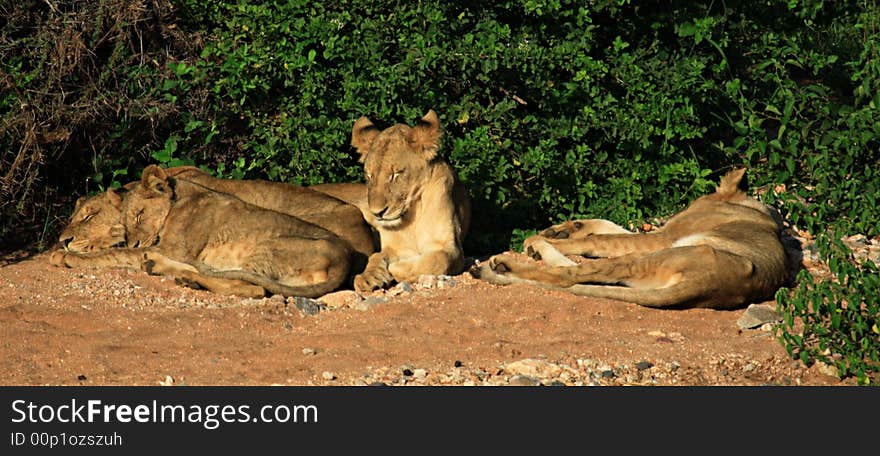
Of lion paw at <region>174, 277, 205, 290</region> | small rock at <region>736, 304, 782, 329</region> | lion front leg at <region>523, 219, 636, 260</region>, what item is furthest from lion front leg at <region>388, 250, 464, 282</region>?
small rock at <region>736, 304, 782, 329</region>

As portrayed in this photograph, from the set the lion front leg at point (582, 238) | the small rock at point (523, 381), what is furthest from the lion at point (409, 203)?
the small rock at point (523, 381)

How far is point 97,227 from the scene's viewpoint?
987cm

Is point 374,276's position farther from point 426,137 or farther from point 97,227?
point 97,227

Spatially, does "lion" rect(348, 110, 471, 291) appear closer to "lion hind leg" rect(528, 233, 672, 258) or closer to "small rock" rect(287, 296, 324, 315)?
"small rock" rect(287, 296, 324, 315)

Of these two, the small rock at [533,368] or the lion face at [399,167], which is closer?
the small rock at [533,368]

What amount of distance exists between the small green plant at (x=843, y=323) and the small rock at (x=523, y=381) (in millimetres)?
1358

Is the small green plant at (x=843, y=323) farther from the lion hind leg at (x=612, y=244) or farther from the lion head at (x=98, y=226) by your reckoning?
the lion head at (x=98, y=226)

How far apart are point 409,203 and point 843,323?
334 cm

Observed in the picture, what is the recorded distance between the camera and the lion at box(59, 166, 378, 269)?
969 centimetres

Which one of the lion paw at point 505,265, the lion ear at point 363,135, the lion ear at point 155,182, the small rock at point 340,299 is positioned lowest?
the small rock at point 340,299

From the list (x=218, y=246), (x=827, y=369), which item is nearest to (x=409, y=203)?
(x=218, y=246)

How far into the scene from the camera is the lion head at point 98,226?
9.86 m

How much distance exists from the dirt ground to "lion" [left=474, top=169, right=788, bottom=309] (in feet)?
0.44

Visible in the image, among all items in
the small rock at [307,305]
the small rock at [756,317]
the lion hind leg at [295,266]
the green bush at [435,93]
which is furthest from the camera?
the green bush at [435,93]
